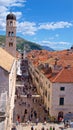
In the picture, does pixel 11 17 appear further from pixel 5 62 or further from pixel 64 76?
pixel 5 62

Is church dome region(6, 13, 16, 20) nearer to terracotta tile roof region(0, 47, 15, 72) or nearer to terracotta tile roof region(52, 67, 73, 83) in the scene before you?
terracotta tile roof region(52, 67, 73, 83)

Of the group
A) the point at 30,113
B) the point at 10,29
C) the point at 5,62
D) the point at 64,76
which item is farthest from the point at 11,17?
the point at 5,62

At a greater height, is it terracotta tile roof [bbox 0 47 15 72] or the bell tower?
the bell tower

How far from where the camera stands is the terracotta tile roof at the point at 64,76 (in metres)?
35.4

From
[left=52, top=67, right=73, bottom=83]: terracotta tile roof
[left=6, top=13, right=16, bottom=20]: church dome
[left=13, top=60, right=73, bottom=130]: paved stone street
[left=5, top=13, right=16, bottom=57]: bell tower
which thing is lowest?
[left=13, top=60, right=73, bottom=130]: paved stone street

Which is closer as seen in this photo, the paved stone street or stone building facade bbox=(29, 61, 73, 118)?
the paved stone street

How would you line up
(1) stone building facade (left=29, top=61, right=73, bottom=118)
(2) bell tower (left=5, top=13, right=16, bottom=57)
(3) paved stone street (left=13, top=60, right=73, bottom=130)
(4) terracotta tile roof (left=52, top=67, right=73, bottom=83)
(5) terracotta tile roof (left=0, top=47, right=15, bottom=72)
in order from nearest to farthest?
1. (5) terracotta tile roof (left=0, top=47, right=15, bottom=72)
2. (3) paved stone street (left=13, top=60, right=73, bottom=130)
3. (1) stone building facade (left=29, top=61, right=73, bottom=118)
4. (4) terracotta tile roof (left=52, top=67, right=73, bottom=83)
5. (2) bell tower (left=5, top=13, right=16, bottom=57)

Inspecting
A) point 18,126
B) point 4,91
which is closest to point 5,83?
point 4,91

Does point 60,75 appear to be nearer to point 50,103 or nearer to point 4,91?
point 50,103

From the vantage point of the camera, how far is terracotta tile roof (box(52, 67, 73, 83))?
3541 centimetres

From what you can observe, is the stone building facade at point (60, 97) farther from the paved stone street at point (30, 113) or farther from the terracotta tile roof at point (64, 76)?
the paved stone street at point (30, 113)

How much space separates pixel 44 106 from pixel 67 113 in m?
4.19

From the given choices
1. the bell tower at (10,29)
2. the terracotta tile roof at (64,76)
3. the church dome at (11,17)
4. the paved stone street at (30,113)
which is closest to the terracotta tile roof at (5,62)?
the terracotta tile roof at (64,76)

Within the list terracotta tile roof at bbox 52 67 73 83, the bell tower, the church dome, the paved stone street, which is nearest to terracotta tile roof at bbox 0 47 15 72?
terracotta tile roof at bbox 52 67 73 83
